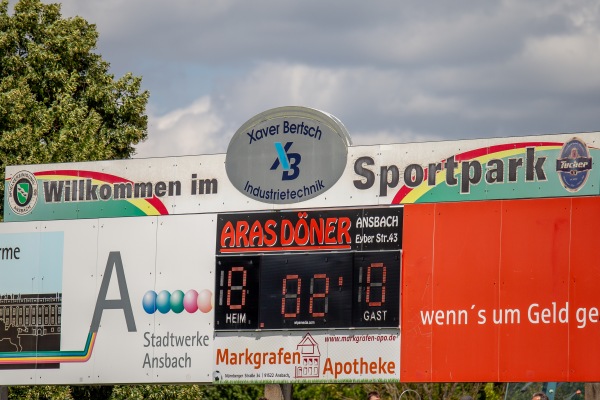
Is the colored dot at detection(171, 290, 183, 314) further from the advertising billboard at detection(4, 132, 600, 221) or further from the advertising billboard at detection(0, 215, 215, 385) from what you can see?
the advertising billboard at detection(4, 132, 600, 221)

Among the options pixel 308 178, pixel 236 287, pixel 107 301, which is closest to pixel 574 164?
pixel 308 178

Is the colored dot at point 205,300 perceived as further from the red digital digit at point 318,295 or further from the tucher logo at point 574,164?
the tucher logo at point 574,164

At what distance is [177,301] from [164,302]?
24 cm

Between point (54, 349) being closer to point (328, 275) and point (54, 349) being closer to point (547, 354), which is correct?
point (328, 275)

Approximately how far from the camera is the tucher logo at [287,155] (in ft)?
64.8

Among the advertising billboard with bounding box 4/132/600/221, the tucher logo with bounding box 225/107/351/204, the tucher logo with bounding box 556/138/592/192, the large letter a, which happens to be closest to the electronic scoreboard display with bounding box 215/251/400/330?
the advertising billboard with bounding box 4/132/600/221

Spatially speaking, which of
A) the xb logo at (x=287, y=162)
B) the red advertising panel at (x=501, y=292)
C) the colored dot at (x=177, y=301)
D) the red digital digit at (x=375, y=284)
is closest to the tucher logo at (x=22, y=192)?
the colored dot at (x=177, y=301)

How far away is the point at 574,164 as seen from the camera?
709 inches

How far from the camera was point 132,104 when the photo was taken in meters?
36.7

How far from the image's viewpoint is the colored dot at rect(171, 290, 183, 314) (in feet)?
67.1

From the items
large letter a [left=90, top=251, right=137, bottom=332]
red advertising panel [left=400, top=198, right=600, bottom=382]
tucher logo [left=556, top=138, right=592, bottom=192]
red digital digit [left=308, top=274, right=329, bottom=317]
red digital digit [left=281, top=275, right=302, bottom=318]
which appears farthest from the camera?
large letter a [left=90, top=251, right=137, bottom=332]

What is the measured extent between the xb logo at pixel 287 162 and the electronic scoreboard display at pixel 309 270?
0.61m

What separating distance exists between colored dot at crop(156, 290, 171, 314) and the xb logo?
2536mm

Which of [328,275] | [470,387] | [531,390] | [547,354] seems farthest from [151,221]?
[470,387]
